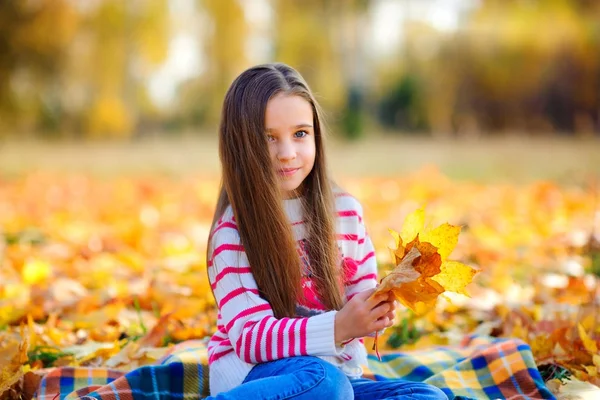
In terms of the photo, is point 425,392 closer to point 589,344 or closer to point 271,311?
point 271,311

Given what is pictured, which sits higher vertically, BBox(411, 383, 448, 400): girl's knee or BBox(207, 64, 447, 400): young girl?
BBox(207, 64, 447, 400): young girl

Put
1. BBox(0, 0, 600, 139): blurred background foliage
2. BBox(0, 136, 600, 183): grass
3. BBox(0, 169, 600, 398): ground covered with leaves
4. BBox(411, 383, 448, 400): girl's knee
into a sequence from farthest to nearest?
1. BBox(0, 0, 600, 139): blurred background foliage
2. BBox(0, 136, 600, 183): grass
3. BBox(0, 169, 600, 398): ground covered with leaves
4. BBox(411, 383, 448, 400): girl's knee

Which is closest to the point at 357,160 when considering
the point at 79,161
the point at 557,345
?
the point at 79,161

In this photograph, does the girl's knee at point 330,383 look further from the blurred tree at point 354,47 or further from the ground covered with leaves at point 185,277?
the blurred tree at point 354,47

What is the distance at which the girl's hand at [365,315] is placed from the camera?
151cm

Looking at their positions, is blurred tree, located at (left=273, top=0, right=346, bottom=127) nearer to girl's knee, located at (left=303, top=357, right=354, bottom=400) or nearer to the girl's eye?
the girl's eye

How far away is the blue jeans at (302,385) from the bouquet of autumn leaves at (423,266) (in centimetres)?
26

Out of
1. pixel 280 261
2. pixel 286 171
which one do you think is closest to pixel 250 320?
pixel 280 261

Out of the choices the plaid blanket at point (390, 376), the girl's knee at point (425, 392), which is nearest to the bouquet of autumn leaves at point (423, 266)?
the girl's knee at point (425, 392)

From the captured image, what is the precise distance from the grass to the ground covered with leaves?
2.40m

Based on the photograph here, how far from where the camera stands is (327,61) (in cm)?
1492

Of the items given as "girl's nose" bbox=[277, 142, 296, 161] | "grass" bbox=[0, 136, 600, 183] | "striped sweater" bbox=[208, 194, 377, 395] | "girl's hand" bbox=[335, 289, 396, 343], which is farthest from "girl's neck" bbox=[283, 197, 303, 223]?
"grass" bbox=[0, 136, 600, 183]

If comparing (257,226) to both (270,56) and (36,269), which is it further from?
(270,56)

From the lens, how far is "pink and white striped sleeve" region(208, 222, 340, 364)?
5.22 feet
